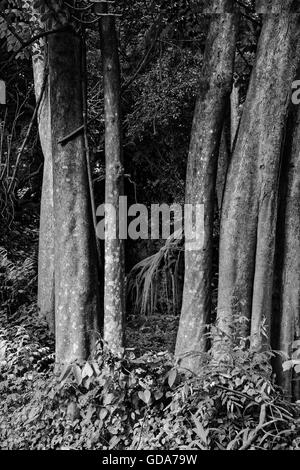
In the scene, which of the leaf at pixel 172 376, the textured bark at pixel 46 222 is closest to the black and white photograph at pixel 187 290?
the leaf at pixel 172 376

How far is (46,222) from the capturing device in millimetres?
7305

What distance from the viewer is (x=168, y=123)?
8797 millimetres

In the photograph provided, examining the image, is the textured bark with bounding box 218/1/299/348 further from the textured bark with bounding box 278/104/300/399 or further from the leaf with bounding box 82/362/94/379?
the leaf with bounding box 82/362/94/379

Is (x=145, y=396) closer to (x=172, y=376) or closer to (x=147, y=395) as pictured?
(x=147, y=395)

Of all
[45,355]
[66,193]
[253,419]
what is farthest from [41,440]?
[66,193]

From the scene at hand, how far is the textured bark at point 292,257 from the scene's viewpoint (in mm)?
5086

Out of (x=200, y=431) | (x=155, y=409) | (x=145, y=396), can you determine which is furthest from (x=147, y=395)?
(x=200, y=431)

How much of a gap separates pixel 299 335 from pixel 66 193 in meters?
2.58

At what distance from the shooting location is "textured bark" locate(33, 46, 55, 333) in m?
6.86

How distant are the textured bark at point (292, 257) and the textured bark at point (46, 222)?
2.96 m

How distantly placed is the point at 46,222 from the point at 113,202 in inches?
107

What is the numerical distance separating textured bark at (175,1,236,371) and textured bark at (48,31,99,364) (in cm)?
91

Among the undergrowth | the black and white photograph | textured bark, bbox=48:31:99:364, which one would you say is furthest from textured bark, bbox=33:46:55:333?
the undergrowth

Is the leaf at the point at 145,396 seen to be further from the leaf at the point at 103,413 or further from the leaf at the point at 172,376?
the leaf at the point at 103,413
